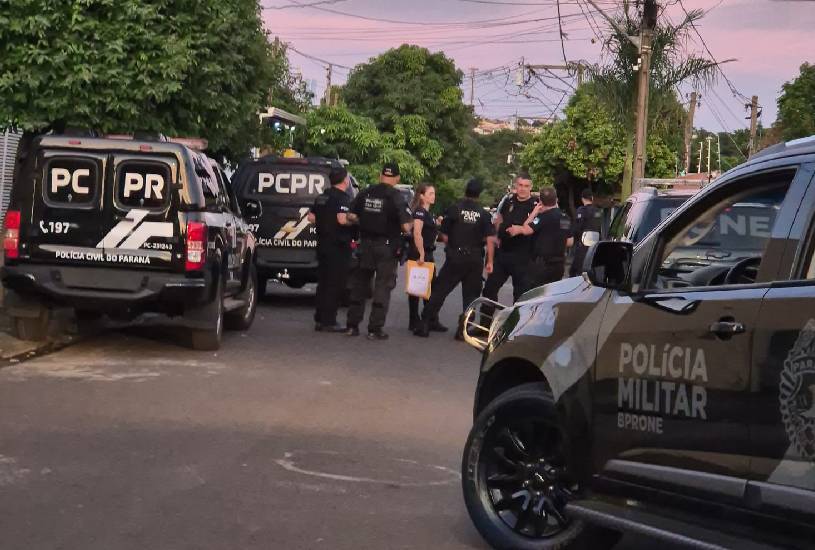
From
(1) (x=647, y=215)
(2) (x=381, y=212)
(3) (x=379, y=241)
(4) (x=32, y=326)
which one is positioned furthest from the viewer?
(3) (x=379, y=241)

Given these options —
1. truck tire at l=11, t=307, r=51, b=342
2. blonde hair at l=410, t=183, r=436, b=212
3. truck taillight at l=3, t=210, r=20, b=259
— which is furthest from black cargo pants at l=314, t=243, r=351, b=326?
truck taillight at l=3, t=210, r=20, b=259

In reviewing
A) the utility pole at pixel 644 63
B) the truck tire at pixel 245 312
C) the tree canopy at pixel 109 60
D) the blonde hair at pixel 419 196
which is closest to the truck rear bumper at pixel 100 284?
the truck tire at pixel 245 312

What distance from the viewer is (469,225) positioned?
53.6ft

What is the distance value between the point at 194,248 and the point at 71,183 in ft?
4.19

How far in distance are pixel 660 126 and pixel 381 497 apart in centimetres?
2820

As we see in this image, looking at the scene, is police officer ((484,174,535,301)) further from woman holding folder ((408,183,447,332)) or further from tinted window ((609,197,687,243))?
tinted window ((609,197,687,243))

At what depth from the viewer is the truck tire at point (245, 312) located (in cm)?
1584

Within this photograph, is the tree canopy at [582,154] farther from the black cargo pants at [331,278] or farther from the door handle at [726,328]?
the door handle at [726,328]

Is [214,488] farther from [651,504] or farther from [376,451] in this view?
[651,504]

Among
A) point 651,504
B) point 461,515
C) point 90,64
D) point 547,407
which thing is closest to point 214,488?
point 461,515

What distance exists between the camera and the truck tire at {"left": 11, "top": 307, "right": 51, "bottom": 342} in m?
13.3

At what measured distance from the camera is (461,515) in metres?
7.20

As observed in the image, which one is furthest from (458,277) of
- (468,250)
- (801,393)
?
(801,393)

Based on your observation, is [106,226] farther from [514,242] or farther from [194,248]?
[514,242]
